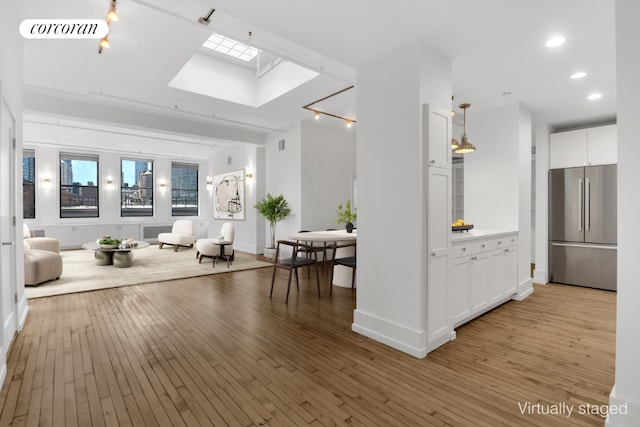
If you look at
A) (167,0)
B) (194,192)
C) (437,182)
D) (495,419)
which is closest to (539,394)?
(495,419)

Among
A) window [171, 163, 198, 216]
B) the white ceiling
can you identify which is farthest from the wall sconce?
the white ceiling

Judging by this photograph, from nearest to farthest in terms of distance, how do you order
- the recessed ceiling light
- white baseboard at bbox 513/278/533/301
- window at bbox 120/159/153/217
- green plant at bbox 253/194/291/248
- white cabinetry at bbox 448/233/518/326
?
the recessed ceiling light
white cabinetry at bbox 448/233/518/326
white baseboard at bbox 513/278/533/301
green plant at bbox 253/194/291/248
window at bbox 120/159/153/217

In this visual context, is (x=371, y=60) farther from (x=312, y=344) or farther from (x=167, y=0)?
(x=312, y=344)

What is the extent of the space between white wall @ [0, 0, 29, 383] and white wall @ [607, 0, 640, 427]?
4051 millimetres

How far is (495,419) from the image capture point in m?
1.93

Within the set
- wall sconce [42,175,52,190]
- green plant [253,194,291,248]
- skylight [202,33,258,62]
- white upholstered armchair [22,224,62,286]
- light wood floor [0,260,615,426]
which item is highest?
skylight [202,33,258,62]

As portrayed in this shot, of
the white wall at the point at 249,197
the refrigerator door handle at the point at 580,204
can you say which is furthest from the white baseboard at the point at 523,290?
the white wall at the point at 249,197

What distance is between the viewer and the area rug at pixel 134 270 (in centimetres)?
505

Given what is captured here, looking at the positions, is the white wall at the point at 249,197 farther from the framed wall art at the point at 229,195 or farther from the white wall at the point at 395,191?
the white wall at the point at 395,191

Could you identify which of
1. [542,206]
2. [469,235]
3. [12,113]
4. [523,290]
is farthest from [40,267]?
[542,206]

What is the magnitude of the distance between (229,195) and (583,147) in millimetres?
8411

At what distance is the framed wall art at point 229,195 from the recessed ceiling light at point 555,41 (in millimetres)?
7456

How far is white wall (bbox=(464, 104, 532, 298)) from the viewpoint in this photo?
15.1 ft

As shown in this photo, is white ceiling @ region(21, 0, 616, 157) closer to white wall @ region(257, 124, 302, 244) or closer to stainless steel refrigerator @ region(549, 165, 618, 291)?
stainless steel refrigerator @ region(549, 165, 618, 291)
